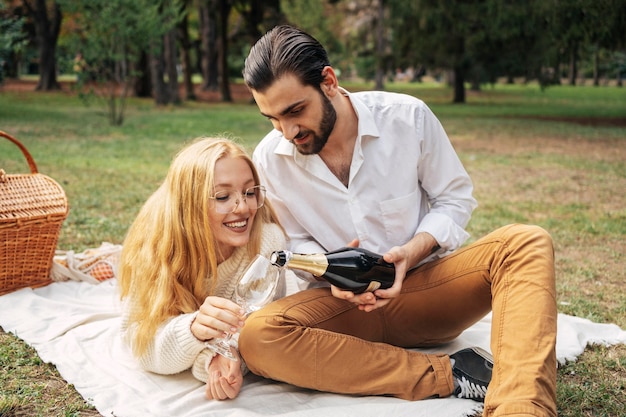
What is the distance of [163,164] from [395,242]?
283 inches

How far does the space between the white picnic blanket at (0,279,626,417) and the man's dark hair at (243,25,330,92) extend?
4.48 ft

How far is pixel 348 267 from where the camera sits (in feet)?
9.56

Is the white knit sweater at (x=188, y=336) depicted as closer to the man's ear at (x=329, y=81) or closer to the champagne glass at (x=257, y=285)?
the champagne glass at (x=257, y=285)

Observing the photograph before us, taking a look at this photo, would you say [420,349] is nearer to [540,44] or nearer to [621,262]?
[621,262]

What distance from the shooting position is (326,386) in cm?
297

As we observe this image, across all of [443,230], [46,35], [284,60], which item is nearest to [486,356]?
[443,230]

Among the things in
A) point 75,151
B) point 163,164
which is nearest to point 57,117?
point 75,151

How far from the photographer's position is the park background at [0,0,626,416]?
4289mm

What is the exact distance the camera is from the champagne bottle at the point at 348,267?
2885 mm

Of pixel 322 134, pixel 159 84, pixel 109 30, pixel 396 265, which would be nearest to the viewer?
pixel 396 265

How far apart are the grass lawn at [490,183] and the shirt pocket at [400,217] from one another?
900 millimetres

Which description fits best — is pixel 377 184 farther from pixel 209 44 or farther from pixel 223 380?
pixel 209 44

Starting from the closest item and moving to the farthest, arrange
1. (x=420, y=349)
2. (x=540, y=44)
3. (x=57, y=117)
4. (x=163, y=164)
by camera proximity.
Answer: (x=420, y=349), (x=163, y=164), (x=57, y=117), (x=540, y=44)

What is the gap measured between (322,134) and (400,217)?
21.0 inches
